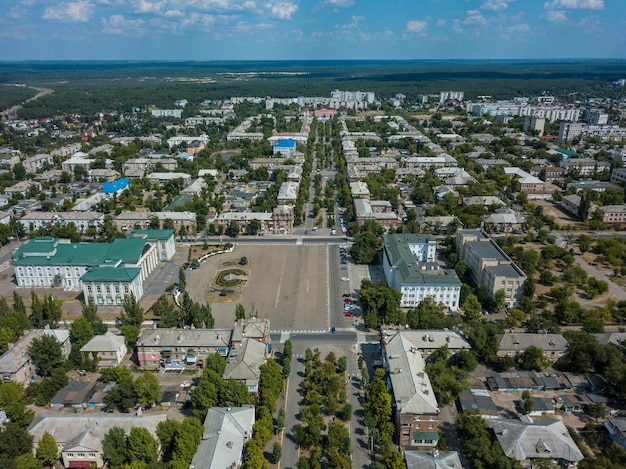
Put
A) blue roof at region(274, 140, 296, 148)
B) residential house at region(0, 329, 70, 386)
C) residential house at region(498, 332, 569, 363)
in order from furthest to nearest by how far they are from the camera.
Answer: blue roof at region(274, 140, 296, 148) < residential house at region(498, 332, 569, 363) < residential house at region(0, 329, 70, 386)

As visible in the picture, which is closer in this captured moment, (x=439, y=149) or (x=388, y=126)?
(x=439, y=149)

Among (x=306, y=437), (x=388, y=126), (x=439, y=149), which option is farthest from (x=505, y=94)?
(x=306, y=437)

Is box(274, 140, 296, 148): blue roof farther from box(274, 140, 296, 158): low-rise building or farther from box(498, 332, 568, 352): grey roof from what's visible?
box(498, 332, 568, 352): grey roof

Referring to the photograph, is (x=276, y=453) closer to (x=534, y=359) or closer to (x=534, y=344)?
(x=534, y=359)

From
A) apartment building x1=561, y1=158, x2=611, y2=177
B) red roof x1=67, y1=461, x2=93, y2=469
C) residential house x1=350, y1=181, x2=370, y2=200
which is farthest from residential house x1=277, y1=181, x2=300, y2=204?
apartment building x1=561, y1=158, x2=611, y2=177

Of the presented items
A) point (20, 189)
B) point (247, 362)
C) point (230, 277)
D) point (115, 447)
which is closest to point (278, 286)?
point (230, 277)

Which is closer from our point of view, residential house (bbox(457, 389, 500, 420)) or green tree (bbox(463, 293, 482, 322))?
residential house (bbox(457, 389, 500, 420))

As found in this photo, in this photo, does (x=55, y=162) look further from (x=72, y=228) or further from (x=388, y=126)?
(x=388, y=126)
